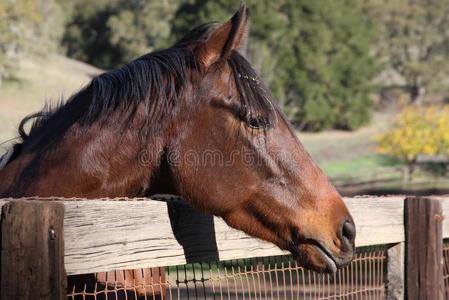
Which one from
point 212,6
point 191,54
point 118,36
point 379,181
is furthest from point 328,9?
point 191,54

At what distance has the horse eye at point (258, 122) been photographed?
8.28 ft

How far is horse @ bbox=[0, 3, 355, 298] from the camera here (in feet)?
8.14

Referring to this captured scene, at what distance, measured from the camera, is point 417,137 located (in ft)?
85.5

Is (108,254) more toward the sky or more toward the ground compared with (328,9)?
more toward the ground

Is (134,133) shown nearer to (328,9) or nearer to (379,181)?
(379,181)

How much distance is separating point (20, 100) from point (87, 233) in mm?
35166

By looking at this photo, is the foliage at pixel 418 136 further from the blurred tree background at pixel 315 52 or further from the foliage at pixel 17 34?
the foliage at pixel 17 34

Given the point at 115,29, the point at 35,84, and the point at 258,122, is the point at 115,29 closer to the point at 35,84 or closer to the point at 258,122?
the point at 35,84

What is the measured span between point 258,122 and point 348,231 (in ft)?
2.02

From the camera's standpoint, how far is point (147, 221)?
2271 millimetres

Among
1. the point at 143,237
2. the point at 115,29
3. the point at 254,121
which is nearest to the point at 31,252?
the point at 143,237

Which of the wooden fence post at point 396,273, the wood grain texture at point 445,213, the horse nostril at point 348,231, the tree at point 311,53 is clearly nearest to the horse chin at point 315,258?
the horse nostril at point 348,231

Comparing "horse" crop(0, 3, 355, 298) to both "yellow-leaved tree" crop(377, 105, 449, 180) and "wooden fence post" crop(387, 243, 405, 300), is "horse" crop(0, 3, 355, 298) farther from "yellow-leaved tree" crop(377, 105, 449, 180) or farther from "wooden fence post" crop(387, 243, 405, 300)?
"yellow-leaved tree" crop(377, 105, 449, 180)

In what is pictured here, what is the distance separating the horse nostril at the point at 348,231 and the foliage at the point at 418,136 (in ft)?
81.4
